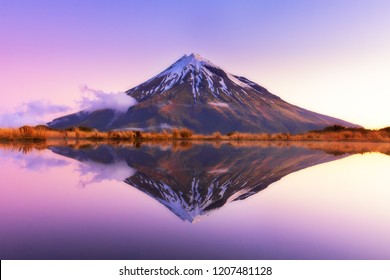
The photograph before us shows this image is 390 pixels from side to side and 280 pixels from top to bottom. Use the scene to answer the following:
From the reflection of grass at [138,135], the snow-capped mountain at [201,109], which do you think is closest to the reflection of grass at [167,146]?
the reflection of grass at [138,135]

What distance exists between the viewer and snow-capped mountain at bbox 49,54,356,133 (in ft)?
484

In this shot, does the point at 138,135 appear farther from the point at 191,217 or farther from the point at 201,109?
the point at 201,109

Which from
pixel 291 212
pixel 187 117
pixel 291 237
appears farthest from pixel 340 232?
pixel 187 117

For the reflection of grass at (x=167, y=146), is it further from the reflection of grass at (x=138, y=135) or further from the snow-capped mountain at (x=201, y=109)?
the snow-capped mountain at (x=201, y=109)

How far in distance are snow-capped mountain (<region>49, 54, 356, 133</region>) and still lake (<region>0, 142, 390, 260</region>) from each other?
129m

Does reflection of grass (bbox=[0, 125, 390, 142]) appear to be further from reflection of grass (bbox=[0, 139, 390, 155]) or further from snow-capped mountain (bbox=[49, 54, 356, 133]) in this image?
snow-capped mountain (bbox=[49, 54, 356, 133])

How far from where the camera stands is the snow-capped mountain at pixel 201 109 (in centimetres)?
14750

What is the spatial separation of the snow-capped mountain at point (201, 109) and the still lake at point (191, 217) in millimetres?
129441

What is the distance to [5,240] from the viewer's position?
417cm

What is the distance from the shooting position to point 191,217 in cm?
541

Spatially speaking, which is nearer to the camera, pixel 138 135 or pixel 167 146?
pixel 167 146

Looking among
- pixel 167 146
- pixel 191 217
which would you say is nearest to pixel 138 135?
pixel 167 146

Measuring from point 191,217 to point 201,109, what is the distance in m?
152

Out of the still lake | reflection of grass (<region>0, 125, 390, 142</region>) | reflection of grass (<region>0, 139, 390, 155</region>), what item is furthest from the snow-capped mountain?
the still lake
